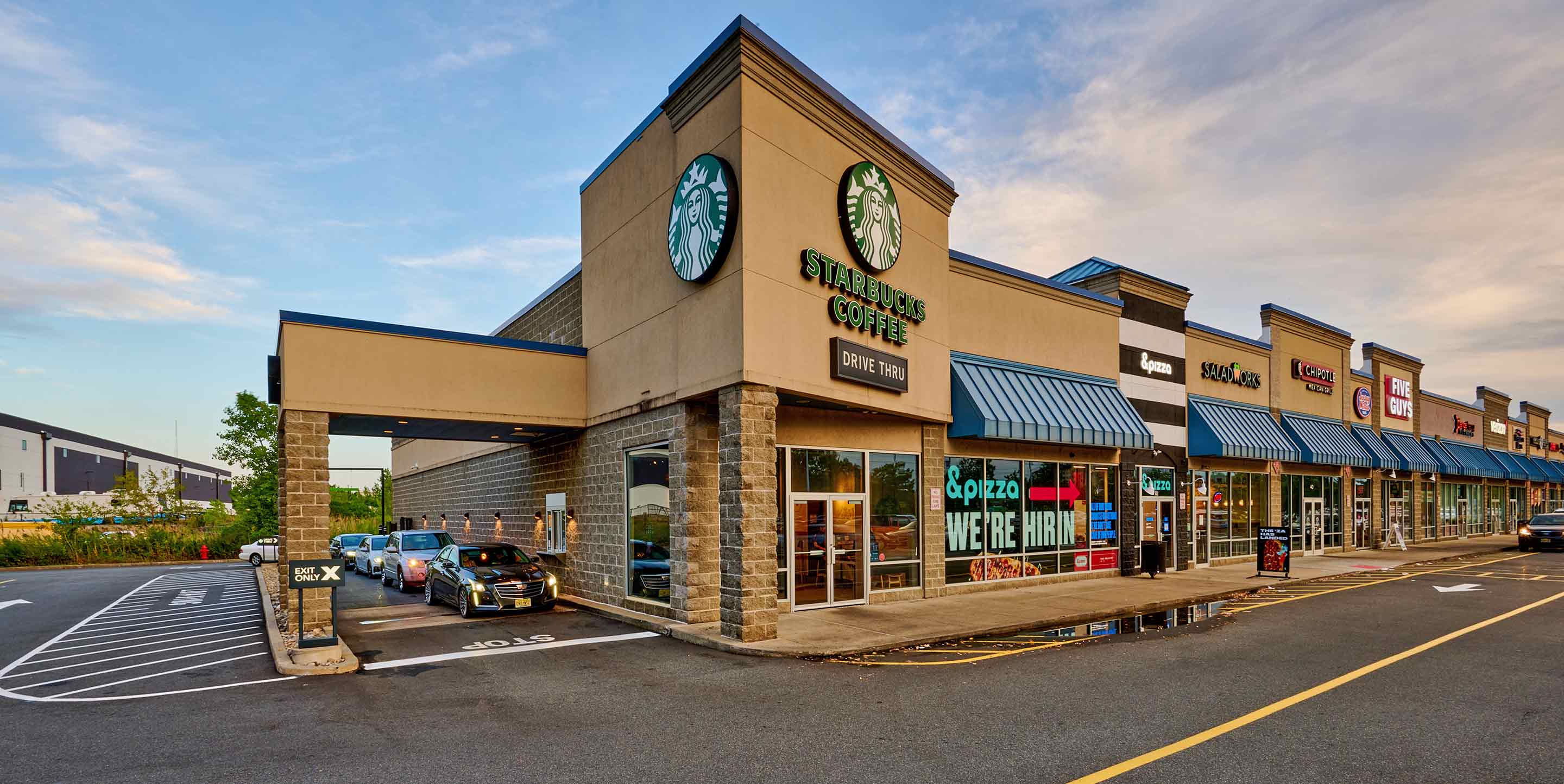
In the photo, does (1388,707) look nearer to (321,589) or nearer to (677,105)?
(677,105)

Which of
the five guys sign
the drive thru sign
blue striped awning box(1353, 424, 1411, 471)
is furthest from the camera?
the five guys sign

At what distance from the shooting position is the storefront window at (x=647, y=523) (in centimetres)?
1563

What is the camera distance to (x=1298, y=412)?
3109 centimetres

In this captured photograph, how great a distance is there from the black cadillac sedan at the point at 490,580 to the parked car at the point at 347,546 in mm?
14596

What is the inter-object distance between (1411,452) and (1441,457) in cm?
505

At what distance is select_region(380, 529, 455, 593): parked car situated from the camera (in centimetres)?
2222

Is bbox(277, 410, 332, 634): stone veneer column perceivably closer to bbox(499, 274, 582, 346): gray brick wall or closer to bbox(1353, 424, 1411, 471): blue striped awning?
bbox(499, 274, 582, 346): gray brick wall

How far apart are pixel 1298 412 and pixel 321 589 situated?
1301 inches

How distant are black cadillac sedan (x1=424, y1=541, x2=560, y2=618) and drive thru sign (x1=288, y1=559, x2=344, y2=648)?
3.82 m

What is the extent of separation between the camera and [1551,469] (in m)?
54.6

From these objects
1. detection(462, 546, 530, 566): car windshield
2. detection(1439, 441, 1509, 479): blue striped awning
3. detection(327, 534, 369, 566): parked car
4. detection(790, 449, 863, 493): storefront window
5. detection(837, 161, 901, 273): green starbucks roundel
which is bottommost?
detection(327, 534, 369, 566): parked car

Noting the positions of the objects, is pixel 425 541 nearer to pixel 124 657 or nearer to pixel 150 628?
pixel 150 628

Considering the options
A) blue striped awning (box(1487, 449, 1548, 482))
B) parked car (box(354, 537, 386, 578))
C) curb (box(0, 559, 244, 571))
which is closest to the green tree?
curb (box(0, 559, 244, 571))

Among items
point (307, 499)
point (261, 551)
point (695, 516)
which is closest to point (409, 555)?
point (307, 499)
